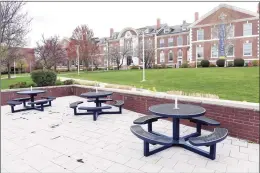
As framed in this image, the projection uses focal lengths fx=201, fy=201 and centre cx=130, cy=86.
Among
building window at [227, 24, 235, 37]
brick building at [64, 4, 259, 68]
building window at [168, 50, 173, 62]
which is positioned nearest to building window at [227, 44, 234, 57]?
brick building at [64, 4, 259, 68]

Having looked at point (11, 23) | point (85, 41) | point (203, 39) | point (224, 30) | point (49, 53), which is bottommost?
point (11, 23)

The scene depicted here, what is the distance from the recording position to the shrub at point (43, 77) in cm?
998

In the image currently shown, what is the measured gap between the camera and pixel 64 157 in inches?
135

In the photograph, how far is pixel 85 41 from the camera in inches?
1257

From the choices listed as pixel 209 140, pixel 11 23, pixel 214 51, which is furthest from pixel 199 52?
pixel 209 140

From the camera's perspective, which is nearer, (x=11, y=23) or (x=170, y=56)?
(x=11, y=23)

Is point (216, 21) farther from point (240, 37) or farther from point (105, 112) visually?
point (105, 112)

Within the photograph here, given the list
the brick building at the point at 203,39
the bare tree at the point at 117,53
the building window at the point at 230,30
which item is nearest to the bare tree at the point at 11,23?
the brick building at the point at 203,39

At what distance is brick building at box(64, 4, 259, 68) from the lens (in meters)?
29.7

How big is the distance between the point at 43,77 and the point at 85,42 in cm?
2298

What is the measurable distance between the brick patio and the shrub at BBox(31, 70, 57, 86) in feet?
16.1

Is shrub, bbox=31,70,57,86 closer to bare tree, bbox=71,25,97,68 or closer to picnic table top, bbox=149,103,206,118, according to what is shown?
picnic table top, bbox=149,103,206,118

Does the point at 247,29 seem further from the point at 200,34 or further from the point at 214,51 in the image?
the point at 200,34

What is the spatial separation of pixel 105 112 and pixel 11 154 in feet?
10.3
